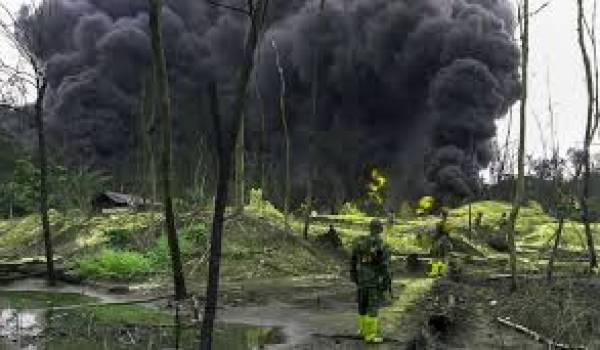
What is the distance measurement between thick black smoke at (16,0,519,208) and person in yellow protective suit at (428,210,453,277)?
20.8 metres

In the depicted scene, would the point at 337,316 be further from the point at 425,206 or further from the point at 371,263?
the point at 425,206

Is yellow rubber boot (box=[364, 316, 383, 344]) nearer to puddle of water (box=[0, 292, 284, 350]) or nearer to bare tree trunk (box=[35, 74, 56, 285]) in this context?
puddle of water (box=[0, 292, 284, 350])

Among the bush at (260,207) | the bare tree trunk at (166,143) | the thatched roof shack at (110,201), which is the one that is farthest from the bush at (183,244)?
the thatched roof shack at (110,201)

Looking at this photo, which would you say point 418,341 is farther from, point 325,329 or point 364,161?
point 364,161

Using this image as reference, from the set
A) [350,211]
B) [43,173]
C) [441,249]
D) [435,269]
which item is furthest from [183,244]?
[350,211]

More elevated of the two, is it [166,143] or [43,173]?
[166,143]

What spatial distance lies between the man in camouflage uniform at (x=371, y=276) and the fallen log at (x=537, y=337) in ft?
6.50

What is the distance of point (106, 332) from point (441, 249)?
10025 millimetres

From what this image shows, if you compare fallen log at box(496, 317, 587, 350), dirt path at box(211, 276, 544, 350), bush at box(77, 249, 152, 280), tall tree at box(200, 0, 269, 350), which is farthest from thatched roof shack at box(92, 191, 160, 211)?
tall tree at box(200, 0, 269, 350)

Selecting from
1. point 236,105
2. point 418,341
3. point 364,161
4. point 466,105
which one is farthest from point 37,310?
point 364,161

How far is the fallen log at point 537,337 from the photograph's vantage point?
1046 centimetres

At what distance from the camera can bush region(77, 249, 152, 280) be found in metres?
20.5

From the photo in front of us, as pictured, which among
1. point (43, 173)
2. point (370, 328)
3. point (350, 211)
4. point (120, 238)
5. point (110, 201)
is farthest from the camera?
point (350, 211)

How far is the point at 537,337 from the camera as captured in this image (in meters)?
11.6
